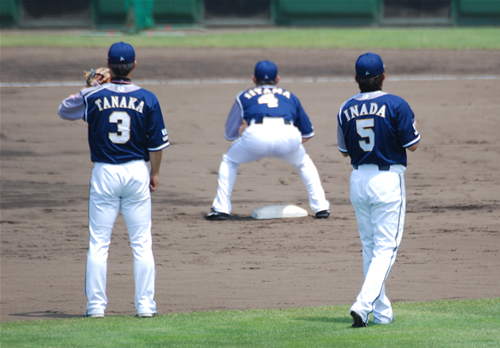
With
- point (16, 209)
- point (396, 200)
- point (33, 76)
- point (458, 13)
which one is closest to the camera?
point (396, 200)

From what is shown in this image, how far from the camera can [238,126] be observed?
806 cm

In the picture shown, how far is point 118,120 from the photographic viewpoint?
4973 mm

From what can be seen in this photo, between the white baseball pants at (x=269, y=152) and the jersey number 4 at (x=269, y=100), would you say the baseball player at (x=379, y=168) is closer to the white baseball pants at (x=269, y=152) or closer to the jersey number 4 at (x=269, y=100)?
the white baseball pants at (x=269, y=152)

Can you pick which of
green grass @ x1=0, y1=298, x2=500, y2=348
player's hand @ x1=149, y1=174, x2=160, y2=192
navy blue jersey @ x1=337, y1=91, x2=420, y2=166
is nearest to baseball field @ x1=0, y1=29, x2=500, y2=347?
green grass @ x1=0, y1=298, x2=500, y2=348

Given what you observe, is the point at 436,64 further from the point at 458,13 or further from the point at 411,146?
the point at 411,146

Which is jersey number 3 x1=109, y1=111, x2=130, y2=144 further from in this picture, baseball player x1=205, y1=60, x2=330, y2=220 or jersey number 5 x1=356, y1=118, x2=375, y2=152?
baseball player x1=205, y1=60, x2=330, y2=220

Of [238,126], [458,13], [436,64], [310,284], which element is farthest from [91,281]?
[458,13]

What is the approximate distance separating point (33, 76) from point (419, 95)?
881cm

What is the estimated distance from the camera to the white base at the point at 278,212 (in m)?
8.30

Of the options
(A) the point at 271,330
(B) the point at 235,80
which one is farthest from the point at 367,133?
(B) the point at 235,80

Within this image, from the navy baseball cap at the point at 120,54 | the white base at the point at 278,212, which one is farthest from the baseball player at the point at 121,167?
the white base at the point at 278,212

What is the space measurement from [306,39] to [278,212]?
44.1 feet

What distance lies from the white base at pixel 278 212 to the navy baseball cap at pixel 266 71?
1.51m

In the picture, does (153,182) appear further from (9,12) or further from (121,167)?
(9,12)
